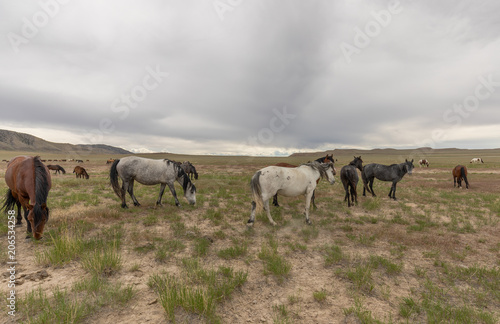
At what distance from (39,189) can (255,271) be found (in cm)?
566

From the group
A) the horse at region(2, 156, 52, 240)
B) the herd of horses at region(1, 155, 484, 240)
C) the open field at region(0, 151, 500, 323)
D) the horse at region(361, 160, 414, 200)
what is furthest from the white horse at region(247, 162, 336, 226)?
the horse at region(361, 160, 414, 200)

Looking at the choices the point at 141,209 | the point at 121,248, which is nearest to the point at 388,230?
the point at 121,248

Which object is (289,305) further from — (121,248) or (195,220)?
(195,220)

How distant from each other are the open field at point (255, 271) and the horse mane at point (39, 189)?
82cm

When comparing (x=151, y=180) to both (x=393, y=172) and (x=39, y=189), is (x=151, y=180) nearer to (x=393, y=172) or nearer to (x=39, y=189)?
(x=39, y=189)

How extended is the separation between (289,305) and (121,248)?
4394 millimetres

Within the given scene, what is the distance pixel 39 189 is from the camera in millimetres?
4719

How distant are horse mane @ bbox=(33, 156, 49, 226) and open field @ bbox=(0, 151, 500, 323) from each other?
0.82 meters

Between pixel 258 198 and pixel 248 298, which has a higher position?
pixel 258 198

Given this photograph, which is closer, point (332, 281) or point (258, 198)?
point (332, 281)

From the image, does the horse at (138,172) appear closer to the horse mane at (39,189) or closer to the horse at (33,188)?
the horse at (33,188)

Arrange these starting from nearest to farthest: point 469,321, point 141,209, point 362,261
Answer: point 469,321, point 362,261, point 141,209

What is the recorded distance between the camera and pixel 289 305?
3164 mm

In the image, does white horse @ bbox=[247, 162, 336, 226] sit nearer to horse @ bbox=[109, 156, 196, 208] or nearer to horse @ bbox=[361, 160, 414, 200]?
horse @ bbox=[109, 156, 196, 208]
